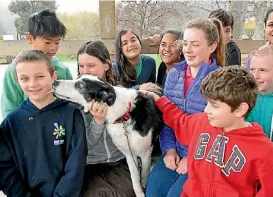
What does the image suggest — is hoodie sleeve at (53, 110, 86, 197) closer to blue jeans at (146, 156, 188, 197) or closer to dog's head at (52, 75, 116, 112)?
dog's head at (52, 75, 116, 112)

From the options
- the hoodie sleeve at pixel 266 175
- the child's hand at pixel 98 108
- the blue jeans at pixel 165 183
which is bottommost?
the blue jeans at pixel 165 183

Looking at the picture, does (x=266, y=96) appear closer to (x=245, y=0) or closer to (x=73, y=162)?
(x=73, y=162)

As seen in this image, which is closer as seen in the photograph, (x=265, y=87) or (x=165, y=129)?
(x=265, y=87)

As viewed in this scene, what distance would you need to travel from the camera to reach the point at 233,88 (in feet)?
4.74

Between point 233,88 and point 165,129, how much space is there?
82 cm

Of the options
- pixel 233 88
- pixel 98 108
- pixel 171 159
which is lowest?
pixel 171 159

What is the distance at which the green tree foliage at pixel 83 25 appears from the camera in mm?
3279

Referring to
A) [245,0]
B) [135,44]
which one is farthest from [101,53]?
[245,0]

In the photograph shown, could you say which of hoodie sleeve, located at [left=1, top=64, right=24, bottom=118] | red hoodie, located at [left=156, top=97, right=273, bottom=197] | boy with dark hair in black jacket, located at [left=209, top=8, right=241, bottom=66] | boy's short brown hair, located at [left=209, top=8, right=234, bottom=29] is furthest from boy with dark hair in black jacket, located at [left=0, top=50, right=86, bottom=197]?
boy's short brown hair, located at [left=209, top=8, right=234, bottom=29]

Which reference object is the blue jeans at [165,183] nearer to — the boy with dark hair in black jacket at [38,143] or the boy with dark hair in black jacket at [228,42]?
the boy with dark hair in black jacket at [38,143]

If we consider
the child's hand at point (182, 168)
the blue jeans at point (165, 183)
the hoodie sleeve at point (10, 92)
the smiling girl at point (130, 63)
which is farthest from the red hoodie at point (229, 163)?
the hoodie sleeve at point (10, 92)

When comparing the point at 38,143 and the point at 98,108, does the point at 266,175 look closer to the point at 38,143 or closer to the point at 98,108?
the point at 98,108

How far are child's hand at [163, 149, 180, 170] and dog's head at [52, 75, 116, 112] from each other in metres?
0.58

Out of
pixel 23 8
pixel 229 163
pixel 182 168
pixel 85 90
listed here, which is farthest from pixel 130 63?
pixel 229 163
